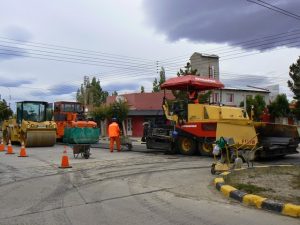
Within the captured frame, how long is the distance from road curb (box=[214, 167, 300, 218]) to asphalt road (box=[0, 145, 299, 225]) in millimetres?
169

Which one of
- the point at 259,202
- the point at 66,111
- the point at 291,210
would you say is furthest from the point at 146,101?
the point at 291,210

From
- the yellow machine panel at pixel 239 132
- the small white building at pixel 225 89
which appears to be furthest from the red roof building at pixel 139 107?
the yellow machine panel at pixel 239 132

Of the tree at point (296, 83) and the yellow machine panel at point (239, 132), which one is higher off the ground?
the tree at point (296, 83)

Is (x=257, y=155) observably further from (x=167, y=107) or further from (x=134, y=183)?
(x=134, y=183)

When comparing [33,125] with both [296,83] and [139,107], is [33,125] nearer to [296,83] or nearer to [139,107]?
[139,107]

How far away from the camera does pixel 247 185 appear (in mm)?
9680

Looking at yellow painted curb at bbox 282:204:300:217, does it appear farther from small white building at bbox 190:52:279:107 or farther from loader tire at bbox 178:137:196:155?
small white building at bbox 190:52:279:107

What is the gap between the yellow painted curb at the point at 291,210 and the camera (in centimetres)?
740

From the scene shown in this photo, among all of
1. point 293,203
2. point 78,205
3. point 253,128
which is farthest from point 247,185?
point 253,128

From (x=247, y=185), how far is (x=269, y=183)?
780mm

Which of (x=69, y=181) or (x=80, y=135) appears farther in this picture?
(x=80, y=135)

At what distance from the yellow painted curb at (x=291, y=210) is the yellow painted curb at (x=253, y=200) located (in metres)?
0.61

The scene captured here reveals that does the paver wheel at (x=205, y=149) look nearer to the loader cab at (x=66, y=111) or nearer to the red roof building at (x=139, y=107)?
the loader cab at (x=66, y=111)

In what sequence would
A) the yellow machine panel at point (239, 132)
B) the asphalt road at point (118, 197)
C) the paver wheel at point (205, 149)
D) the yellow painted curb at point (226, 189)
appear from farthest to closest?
1. the paver wheel at point (205, 149)
2. the yellow machine panel at point (239, 132)
3. the yellow painted curb at point (226, 189)
4. the asphalt road at point (118, 197)
